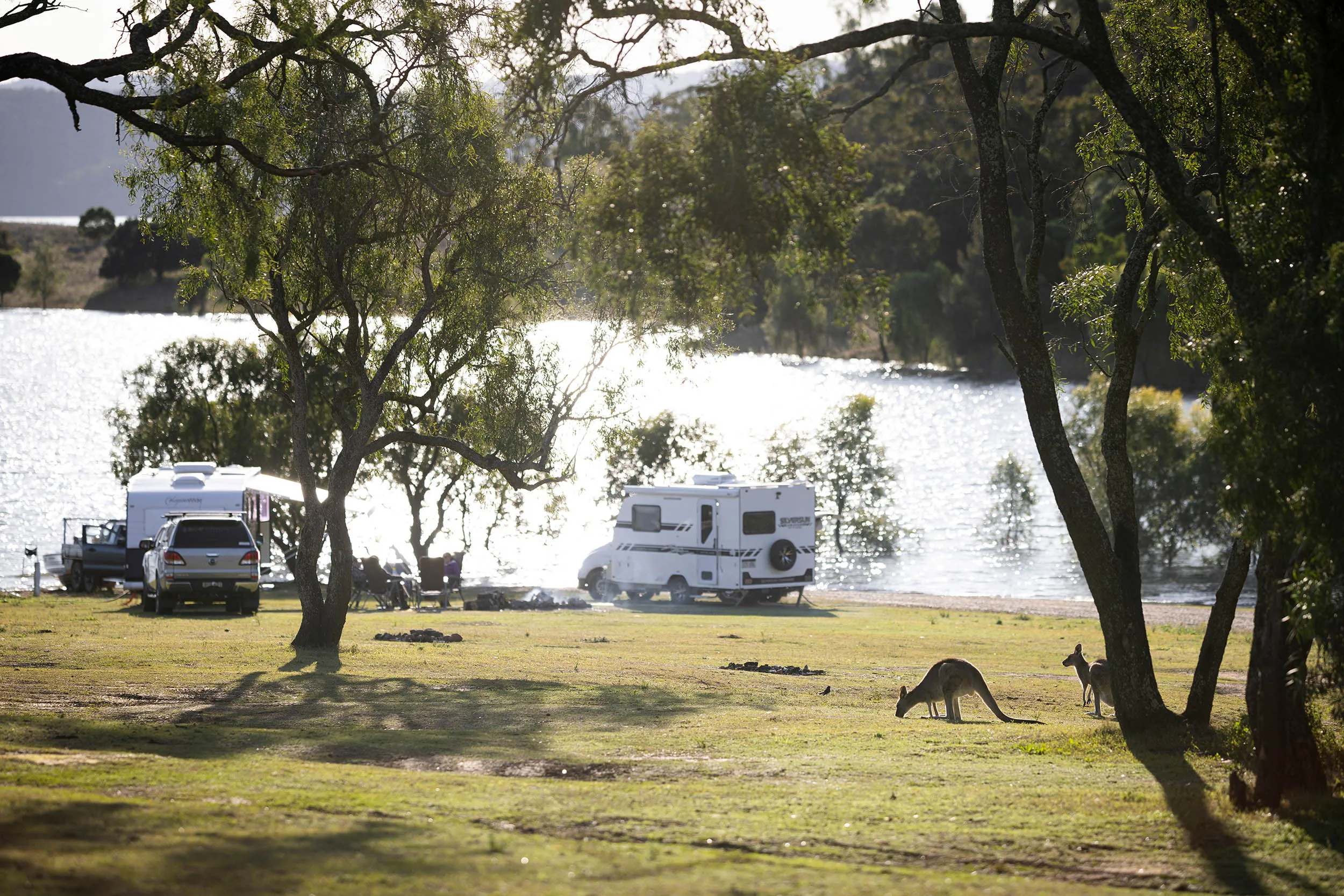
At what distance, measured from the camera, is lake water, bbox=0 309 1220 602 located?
44.7 meters

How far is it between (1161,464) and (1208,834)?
39952 millimetres

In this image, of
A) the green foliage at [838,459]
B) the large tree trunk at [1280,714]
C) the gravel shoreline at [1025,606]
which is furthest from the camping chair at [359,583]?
the large tree trunk at [1280,714]

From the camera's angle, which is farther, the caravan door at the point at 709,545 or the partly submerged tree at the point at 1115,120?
the caravan door at the point at 709,545

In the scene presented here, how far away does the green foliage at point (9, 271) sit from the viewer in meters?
144

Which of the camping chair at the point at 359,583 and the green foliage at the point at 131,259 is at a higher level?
the green foliage at the point at 131,259

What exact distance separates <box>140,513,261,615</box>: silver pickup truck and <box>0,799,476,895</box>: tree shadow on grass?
1821cm

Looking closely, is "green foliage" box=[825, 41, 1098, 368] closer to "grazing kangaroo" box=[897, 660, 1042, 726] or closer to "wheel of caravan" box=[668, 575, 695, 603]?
"wheel of caravan" box=[668, 575, 695, 603]

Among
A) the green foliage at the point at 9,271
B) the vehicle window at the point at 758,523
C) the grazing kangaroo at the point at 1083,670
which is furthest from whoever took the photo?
the green foliage at the point at 9,271

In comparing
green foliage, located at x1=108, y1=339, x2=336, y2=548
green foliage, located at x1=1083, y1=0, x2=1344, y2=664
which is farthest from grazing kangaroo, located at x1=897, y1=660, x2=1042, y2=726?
green foliage, located at x1=108, y1=339, x2=336, y2=548

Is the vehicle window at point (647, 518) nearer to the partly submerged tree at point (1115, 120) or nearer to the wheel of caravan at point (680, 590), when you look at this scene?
the wheel of caravan at point (680, 590)

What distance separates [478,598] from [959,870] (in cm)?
2503

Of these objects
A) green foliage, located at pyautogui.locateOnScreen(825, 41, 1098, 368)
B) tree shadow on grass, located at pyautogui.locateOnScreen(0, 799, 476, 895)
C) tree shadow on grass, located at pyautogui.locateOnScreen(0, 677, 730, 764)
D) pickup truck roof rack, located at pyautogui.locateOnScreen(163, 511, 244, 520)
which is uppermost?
green foliage, located at pyautogui.locateOnScreen(825, 41, 1098, 368)

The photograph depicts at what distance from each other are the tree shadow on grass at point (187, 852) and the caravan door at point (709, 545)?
2473cm

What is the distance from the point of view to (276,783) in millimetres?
7910
